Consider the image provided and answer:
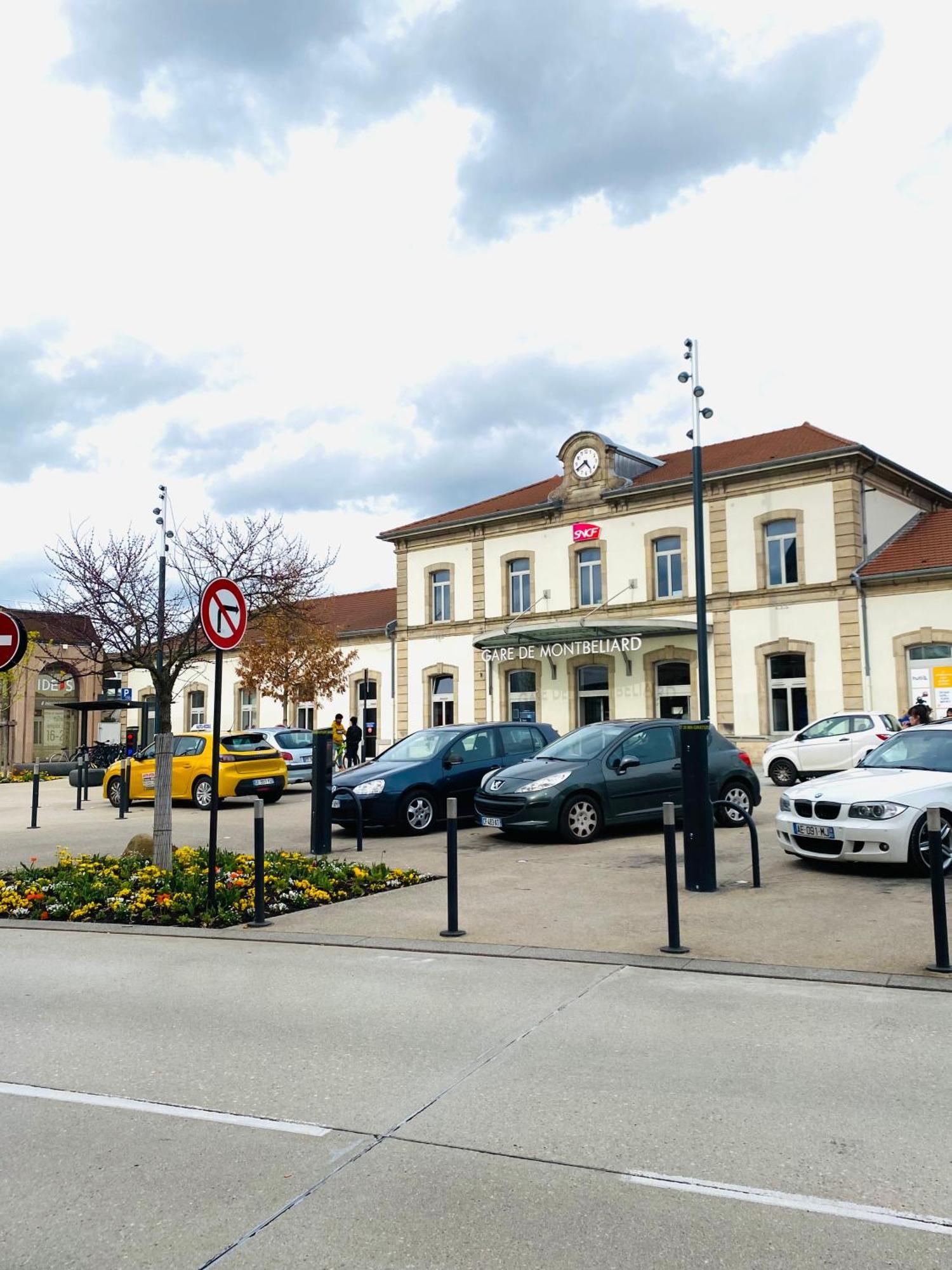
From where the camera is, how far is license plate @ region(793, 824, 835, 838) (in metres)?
10.3

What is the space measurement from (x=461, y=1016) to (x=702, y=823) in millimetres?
4154

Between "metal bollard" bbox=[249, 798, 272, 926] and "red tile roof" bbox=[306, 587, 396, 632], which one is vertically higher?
"red tile roof" bbox=[306, 587, 396, 632]

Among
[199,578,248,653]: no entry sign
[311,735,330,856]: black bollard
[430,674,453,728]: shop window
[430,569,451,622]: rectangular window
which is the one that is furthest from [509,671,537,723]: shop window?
[199,578,248,653]: no entry sign

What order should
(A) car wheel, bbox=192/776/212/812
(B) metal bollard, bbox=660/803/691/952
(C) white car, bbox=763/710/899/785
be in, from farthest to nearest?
(C) white car, bbox=763/710/899/785 → (A) car wheel, bbox=192/776/212/812 → (B) metal bollard, bbox=660/803/691/952

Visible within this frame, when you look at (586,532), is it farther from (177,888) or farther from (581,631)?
(177,888)

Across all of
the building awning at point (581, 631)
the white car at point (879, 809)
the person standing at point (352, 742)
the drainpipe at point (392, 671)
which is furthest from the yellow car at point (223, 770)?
the drainpipe at point (392, 671)

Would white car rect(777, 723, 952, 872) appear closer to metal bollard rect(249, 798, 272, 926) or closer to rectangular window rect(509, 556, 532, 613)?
metal bollard rect(249, 798, 272, 926)

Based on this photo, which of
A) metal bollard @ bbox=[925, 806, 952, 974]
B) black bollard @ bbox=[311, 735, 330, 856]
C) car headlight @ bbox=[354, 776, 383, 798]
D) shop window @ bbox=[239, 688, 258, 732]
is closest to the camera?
metal bollard @ bbox=[925, 806, 952, 974]

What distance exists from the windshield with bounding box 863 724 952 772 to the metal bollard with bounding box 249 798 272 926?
257 inches

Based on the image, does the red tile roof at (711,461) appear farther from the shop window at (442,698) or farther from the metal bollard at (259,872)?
the metal bollard at (259,872)

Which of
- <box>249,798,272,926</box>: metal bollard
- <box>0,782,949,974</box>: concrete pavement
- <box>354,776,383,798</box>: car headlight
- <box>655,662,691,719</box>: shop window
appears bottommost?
<box>0,782,949,974</box>: concrete pavement

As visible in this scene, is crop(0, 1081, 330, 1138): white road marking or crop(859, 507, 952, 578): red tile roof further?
crop(859, 507, 952, 578): red tile roof

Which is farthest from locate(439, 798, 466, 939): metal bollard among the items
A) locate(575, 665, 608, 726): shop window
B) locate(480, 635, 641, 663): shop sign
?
locate(575, 665, 608, 726): shop window

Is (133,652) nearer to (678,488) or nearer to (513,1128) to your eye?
(678,488)
